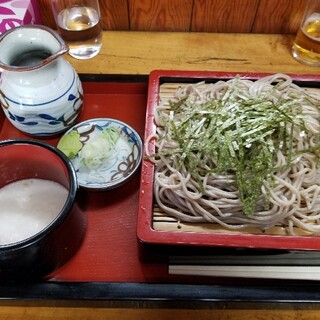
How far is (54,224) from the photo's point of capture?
89 centimetres

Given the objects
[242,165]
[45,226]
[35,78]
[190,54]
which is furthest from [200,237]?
[190,54]

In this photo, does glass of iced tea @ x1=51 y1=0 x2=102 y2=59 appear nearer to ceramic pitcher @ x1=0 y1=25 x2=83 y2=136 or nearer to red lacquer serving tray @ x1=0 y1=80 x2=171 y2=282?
red lacquer serving tray @ x1=0 y1=80 x2=171 y2=282

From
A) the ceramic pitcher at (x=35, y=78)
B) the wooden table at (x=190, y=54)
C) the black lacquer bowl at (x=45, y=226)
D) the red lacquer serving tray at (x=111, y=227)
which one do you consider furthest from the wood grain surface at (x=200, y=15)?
the black lacquer bowl at (x=45, y=226)

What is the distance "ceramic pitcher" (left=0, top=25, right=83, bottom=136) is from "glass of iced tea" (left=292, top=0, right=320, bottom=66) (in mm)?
903

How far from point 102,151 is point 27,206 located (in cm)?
29

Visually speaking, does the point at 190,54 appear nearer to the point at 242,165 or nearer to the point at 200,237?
the point at 242,165

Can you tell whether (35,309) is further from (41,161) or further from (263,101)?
(263,101)

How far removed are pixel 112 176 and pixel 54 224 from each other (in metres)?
0.34

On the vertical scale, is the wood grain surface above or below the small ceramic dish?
above

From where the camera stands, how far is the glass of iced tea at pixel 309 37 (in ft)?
4.81

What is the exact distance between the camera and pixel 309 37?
1478 mm

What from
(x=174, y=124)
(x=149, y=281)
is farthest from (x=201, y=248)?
(x=174, y=124)

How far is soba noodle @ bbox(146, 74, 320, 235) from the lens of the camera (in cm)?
105

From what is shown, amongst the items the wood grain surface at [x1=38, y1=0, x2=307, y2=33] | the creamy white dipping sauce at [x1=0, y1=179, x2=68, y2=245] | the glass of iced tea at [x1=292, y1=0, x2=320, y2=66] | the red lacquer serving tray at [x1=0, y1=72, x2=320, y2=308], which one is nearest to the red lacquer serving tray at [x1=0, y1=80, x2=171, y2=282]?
the red lacquer serving tray at [x1=0, y1=72, x2=320, y2=308]
